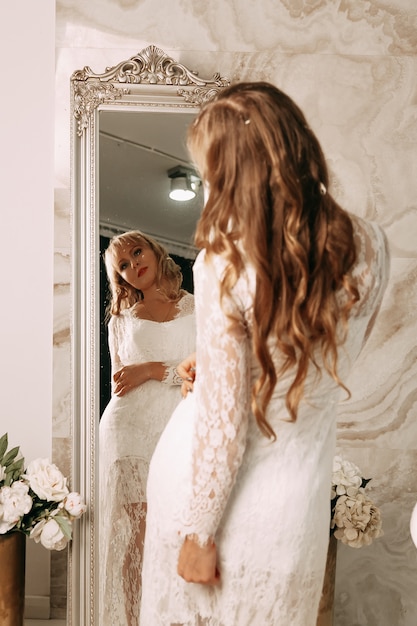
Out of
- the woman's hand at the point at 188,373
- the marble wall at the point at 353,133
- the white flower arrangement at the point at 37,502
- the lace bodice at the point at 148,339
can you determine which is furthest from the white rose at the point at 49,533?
the woman's hand at the point at 188,373

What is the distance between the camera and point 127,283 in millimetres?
1969

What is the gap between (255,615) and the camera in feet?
3.96

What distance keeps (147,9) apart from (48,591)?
1.79m

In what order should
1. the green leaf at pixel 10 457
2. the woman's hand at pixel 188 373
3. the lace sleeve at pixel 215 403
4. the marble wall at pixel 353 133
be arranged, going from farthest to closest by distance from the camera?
1. the marble wall at pixel 353 133
2. the green leaf at pixel 10 457
3. the woman's hand at pixel 188 373
4. the lace sleeve at pixel 215 403

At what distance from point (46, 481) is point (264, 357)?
989 millimetres

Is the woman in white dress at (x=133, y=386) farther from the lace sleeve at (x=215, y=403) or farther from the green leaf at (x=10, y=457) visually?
the lace sleeve at (x=215, y=403)

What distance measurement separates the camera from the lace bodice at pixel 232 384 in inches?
44.5

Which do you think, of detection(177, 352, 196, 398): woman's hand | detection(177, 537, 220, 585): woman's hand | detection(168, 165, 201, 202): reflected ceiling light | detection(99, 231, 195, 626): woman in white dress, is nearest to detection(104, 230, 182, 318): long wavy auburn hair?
detection(99, 231, 195, 626): woman in white dress

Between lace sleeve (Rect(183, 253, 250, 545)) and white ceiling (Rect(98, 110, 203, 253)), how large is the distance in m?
0.82

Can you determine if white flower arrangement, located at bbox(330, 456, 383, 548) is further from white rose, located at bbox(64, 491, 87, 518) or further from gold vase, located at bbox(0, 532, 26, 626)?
gold vase, located at bbox(0, 532, 26, 626)

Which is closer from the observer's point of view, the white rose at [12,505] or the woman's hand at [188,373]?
the woman's hand at [188,373]

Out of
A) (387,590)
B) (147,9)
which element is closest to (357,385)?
(387,590)

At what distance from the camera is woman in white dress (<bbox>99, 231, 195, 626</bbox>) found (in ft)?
6.35

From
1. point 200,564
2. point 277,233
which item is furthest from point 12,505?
point 277,233
